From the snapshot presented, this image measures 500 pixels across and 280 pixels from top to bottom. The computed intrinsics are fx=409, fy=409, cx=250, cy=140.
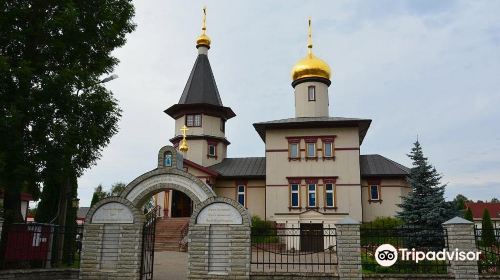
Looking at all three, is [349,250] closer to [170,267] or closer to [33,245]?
[170,267]

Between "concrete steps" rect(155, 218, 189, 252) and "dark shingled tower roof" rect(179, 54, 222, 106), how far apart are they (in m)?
7.92

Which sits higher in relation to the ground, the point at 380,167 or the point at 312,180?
the point at 380,167

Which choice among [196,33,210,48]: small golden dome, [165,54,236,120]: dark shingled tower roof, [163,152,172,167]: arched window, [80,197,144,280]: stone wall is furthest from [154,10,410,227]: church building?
[80,197,144,280]: stone wall

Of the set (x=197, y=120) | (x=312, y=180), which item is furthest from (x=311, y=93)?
(x=197, y=120)

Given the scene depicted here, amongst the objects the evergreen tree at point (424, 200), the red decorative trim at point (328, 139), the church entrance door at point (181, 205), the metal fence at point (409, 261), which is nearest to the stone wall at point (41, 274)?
the metal fence at point (409, 261)

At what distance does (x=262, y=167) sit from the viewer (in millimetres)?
25594

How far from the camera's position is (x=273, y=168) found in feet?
77.4

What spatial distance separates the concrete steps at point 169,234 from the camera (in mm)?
20305

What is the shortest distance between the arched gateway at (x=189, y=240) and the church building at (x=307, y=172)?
12565mm

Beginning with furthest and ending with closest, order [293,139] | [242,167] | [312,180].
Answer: [242,167], [293,139], [312,180]

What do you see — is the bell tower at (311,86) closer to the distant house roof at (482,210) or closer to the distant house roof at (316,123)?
the distant house roof at (316,123)

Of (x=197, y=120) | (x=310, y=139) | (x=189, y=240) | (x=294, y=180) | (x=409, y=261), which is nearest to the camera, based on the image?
(x=189, y=240)

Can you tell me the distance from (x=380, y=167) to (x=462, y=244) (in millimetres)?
15157

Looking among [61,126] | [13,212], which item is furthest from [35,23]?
[13,212]
